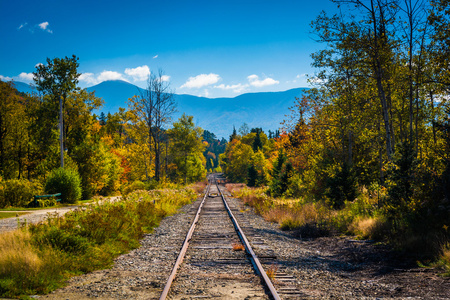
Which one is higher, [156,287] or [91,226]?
[91,226]

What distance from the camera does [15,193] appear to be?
21.2 meters

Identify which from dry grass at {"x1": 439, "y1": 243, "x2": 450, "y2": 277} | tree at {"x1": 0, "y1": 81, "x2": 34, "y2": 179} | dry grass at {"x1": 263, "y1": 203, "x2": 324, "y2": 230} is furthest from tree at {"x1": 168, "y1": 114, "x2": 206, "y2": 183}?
dry grass at {"x1": 439, "y1": 243, "x2": 450, "y2": 277}

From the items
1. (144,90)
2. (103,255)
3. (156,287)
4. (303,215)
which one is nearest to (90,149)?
(144,90)

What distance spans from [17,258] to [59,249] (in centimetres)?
120

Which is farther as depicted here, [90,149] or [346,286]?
[90,149]

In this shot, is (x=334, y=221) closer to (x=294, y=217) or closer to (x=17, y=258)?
(x=294, y=217)

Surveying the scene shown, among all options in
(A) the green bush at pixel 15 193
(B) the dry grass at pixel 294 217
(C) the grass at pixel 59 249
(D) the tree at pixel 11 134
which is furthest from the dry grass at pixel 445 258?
(D) the tree at pixel 11 134

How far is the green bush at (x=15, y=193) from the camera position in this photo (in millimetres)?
20625

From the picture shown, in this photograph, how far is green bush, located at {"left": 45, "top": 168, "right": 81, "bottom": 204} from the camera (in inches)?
953

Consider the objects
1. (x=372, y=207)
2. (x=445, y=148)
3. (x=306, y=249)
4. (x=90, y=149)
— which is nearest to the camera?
(x=445, y=148)

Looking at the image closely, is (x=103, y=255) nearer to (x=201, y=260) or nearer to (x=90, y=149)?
(x=201, y=260)

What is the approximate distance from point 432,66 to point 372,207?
19.7ft

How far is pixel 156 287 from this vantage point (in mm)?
5797

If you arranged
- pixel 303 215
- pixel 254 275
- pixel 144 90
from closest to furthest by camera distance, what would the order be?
pixel 254 275 < pixel 303 215 < pixel 144 90
